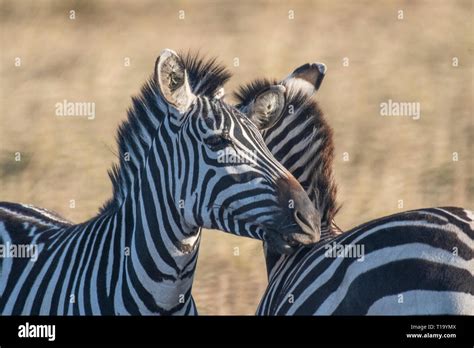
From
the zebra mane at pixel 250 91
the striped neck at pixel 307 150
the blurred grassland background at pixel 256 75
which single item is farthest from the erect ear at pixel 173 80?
the blurred grassland background at pixel 256 75

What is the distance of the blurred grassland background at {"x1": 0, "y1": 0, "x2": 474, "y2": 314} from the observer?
1088 centimetres

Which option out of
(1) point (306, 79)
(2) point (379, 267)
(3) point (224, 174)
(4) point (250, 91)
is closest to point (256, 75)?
(1) point (306, 79)

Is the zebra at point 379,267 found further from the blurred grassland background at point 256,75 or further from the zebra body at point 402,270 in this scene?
Answer: the blurred grassland background at point 256,75

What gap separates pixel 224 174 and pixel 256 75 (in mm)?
6092

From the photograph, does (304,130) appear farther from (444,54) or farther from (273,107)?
(444,54)

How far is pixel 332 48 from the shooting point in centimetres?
1227

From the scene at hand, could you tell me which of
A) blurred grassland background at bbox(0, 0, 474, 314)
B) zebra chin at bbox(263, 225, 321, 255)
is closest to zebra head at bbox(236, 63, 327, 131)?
zebra chin at bbox(263, 225, 321, 255)

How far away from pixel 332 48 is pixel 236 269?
3329mm

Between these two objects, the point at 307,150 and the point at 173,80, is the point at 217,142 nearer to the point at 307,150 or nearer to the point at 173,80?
the point at 173,80

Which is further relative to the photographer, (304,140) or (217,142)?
(304,140)

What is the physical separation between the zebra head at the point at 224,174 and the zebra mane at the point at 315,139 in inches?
24.5

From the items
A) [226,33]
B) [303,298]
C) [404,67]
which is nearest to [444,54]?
[404,67]

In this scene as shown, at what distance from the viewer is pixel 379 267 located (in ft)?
18.3

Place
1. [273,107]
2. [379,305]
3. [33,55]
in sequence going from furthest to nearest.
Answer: [33,55], [273,107], [379,305]
